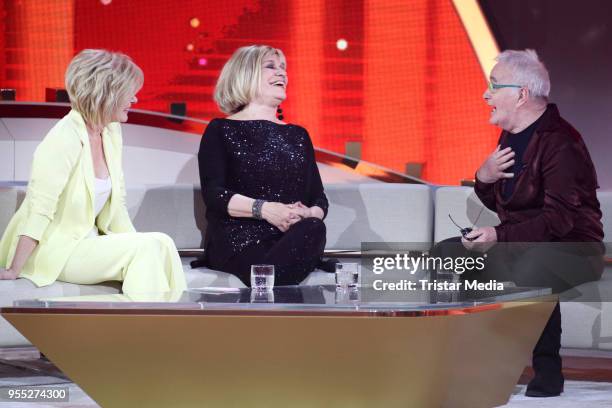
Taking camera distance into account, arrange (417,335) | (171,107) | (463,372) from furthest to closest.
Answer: (171,107), (463,372), (417,335)

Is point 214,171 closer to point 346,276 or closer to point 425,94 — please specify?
point 346,276

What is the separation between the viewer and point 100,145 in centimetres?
399

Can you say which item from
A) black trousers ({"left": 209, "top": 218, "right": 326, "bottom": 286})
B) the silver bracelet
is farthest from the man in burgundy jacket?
the silver bracelet

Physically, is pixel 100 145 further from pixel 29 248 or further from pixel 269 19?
pixel 269 19

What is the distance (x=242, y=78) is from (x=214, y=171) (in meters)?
0.45

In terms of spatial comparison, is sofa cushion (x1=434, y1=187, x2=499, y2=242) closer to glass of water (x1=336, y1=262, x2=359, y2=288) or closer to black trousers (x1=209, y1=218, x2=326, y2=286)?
black trousers (x1=209, y1=218, x2=326, y2=286)

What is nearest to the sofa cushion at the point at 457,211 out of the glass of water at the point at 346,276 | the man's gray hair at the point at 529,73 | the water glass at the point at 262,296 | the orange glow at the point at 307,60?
the man's gray hair at the point at 529,73

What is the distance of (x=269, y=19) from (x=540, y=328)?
2.75m

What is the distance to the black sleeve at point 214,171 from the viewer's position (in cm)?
410

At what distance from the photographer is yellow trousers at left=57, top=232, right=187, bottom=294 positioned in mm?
3607

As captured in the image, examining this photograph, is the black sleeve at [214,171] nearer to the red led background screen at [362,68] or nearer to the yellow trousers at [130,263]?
the yellow trousers at [130,263]

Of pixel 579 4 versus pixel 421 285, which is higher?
pixel 579 4

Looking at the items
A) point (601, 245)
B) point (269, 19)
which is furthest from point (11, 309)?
point (269, 19)

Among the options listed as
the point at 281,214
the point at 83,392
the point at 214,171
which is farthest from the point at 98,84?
the point at 83,392
